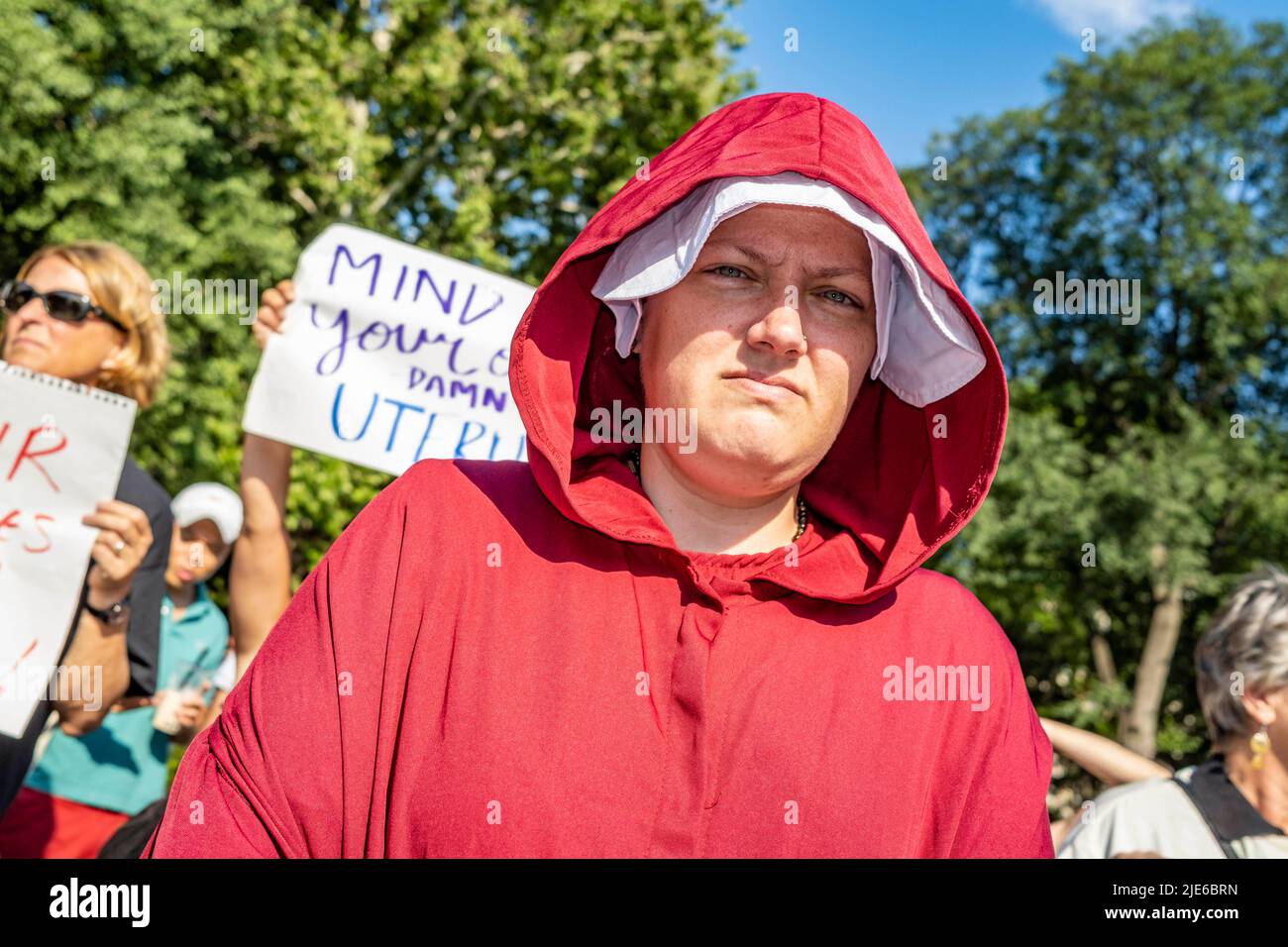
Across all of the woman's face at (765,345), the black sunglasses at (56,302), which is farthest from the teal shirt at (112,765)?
the woman's face at (765,345)

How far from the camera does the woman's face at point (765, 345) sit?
1765 millimetres

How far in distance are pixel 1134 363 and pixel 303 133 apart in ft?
45.7

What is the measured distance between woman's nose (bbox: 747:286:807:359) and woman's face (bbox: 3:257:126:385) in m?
2.11

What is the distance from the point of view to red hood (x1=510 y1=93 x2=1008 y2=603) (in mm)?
1804

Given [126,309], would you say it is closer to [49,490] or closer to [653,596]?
[49,490]

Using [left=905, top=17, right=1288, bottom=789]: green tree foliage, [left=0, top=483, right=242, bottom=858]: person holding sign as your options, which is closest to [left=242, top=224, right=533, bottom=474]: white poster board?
[left=0, top=483, right=242, bottom=858]: person holding sign

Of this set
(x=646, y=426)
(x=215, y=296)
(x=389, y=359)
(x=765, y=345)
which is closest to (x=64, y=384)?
(x=389, y=359)

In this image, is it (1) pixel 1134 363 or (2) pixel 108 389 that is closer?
(2) pixel 108 389

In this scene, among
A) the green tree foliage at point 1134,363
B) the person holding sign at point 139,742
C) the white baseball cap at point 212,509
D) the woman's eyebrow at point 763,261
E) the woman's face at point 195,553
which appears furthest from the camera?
the green tree foliage at point 1134,363

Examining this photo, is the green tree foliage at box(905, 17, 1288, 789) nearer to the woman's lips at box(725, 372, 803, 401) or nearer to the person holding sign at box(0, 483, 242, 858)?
the person holding sign at box(0, 483, 242, 858)
